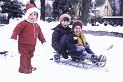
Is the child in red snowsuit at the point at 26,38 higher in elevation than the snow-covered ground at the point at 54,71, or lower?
higher

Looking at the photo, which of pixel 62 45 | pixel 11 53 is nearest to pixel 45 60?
pixel 62 45

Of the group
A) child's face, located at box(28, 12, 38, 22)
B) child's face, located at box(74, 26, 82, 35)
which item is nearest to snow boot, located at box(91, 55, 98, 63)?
child's face, located at box(74, 26, 82, 35)

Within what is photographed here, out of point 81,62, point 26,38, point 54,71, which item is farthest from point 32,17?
point 81,62

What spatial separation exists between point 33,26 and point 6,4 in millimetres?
23542

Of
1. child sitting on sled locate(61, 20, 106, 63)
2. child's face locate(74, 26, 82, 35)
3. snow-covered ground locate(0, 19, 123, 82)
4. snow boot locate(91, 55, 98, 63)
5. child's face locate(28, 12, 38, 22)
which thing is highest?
child's face locate(28, 12, 38, 22)

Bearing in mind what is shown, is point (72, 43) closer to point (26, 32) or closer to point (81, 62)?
point (81, 62)

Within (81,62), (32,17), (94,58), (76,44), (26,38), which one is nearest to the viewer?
(26,38)

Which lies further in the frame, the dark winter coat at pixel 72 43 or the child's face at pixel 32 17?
the dark winter coat at pixel 72 43

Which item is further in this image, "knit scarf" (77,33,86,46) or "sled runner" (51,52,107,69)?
"knit scarf" (77,33,86,46)

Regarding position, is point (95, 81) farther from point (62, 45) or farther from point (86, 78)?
point (62, 45)

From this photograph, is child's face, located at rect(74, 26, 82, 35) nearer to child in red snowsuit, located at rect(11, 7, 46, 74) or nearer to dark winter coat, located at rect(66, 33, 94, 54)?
dark winter coat, located at rect(66, 33, 94, 54)

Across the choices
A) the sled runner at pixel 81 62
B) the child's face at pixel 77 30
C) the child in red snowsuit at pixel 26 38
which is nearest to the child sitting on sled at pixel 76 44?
the child's face at pixel 77 30

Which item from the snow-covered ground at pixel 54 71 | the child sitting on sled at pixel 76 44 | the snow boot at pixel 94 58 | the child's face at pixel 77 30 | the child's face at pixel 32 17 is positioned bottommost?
the snow-covered ground at pixel 54 71

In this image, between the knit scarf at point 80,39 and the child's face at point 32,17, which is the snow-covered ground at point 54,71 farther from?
the knit scarf at point 80,39
